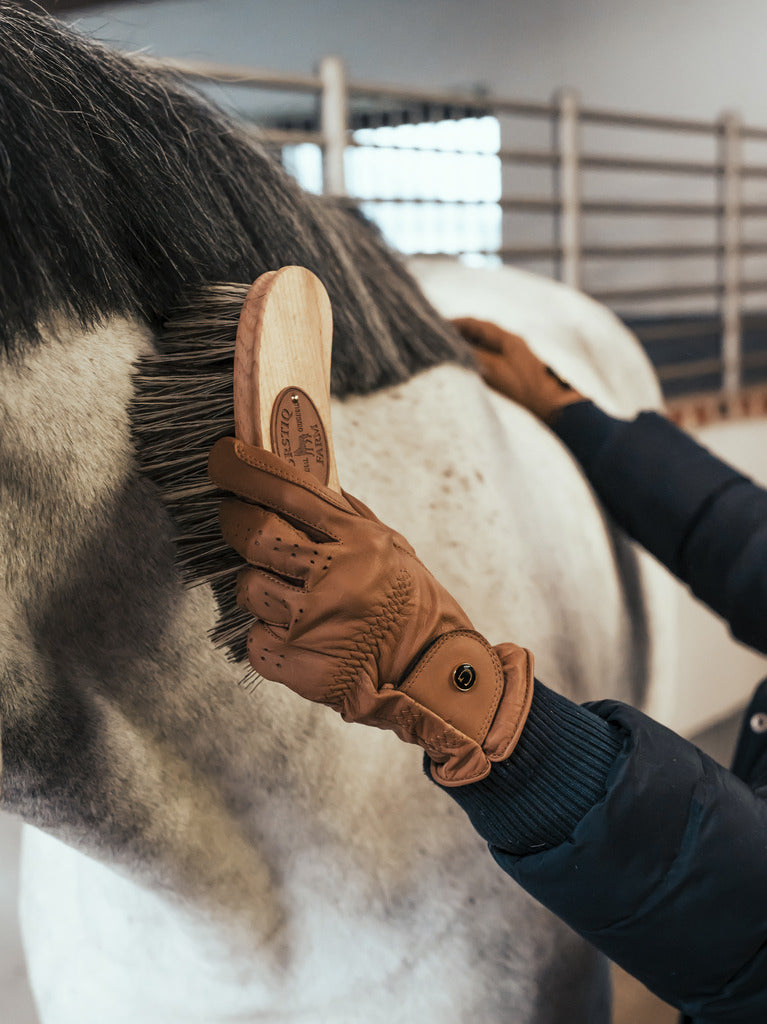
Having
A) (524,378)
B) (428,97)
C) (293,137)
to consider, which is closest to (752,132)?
(428,97)

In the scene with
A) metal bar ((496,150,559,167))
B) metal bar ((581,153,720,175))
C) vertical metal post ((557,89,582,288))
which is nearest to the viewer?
metal bar ((496,150,559,167))

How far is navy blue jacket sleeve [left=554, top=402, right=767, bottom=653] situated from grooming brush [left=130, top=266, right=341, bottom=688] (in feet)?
1.68

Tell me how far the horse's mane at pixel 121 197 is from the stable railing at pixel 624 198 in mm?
90

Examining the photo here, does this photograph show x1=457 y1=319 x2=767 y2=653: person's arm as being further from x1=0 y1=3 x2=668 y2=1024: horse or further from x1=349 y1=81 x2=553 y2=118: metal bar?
x1=349 y1=81 x2=553 y2=118: metal bar

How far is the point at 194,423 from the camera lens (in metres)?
0.53

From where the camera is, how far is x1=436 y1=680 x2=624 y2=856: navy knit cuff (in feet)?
1.83

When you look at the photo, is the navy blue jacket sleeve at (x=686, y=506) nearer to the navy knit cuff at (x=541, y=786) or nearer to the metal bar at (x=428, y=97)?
the navy knit cuff at (x=541, y=786)

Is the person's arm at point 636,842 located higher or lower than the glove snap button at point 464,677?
lower

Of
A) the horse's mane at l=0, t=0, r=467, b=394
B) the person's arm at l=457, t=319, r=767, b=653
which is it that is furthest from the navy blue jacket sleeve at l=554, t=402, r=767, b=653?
the horse's mane at l=0, t=0, r=467, b=394

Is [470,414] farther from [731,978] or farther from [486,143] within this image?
[486,143]

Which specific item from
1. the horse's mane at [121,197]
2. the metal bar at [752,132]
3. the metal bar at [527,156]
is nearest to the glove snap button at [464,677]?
the horse's mane at [121,197]

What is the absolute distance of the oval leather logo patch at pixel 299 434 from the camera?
20.4 inches

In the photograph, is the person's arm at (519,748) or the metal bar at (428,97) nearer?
the person's arm at (519,748)

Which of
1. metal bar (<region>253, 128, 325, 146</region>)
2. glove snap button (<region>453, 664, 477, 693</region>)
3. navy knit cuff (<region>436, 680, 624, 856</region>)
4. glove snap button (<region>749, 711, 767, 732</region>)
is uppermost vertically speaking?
metal bar (<region>253, 128, 325, 146</region>)
